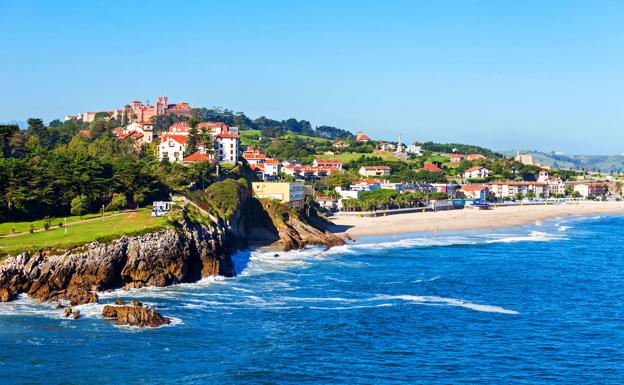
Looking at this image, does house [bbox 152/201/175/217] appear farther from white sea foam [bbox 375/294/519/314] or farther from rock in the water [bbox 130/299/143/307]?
white sea foam [bbox 375/294/519/314]

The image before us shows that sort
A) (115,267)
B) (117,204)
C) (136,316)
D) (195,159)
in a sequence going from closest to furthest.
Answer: (136,316) < (115,267) < (117,204) < (195,159)

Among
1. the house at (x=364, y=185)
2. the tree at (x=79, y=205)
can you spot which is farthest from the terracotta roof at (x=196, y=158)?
the house at (x=364, y=185)

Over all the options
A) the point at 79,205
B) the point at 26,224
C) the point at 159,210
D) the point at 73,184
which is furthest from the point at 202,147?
the point at 26,224

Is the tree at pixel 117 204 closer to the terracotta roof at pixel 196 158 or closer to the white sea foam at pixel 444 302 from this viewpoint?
the terracotta roof at pixel 196 158

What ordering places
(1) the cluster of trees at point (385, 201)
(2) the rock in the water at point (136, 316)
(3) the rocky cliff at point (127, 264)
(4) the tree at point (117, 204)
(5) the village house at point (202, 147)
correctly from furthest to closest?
1. (1) the cluster of trees at point (385, 201)
2. (5) the village house at point (202, 147)
3. (4) the tree at point (117, 204)
4. (3) the rocky cliff at point (127, 264)
5. (2) the rock in the water at point (136, 316)

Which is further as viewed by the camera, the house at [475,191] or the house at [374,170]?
the house at [374,170]

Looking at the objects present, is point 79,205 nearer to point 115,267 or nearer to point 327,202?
point 115,267

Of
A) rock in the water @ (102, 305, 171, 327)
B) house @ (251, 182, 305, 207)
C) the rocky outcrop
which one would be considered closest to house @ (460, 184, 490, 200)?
house @ (251, 182, 305, 207)
